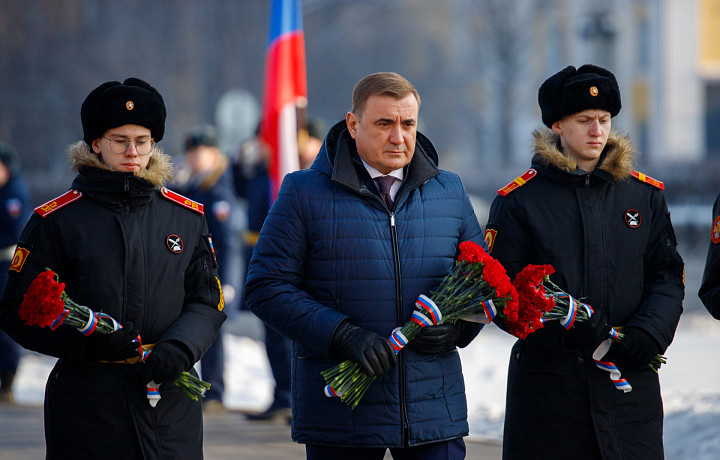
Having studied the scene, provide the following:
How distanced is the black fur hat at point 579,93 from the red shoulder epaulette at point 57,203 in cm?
190

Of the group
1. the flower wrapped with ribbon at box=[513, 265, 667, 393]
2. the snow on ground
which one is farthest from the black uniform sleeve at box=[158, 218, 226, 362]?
the snow on ground

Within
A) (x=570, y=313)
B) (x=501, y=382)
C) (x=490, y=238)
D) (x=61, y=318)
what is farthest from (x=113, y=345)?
(x=501, y=382)

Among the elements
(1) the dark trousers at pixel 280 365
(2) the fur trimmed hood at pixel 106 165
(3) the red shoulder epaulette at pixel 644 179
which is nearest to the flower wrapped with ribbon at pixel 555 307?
(3) the red shoulder epaulette at pixel 644 179

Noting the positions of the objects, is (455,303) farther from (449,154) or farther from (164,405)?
(449,154)

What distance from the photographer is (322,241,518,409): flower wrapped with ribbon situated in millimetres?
3855

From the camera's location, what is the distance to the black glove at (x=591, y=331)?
4086 millimetres

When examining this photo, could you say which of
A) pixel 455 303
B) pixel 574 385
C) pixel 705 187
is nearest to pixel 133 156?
pixel 455 303

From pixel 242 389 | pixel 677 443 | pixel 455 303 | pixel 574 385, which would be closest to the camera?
pixel 455 303

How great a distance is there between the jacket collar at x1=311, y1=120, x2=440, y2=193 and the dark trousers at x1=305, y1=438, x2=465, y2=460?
950mm

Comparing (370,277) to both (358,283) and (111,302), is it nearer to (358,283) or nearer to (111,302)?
(358,283)

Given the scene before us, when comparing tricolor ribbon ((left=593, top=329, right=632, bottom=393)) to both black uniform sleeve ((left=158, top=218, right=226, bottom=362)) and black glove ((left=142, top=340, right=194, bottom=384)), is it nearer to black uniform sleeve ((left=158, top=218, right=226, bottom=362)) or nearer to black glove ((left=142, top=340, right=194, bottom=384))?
black uniform sleeve ((left=158, top=218, right=226, bottom=362))

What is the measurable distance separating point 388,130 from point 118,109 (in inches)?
39.6

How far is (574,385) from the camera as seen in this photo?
427 centimetres

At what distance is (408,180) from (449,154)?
1594 inches
